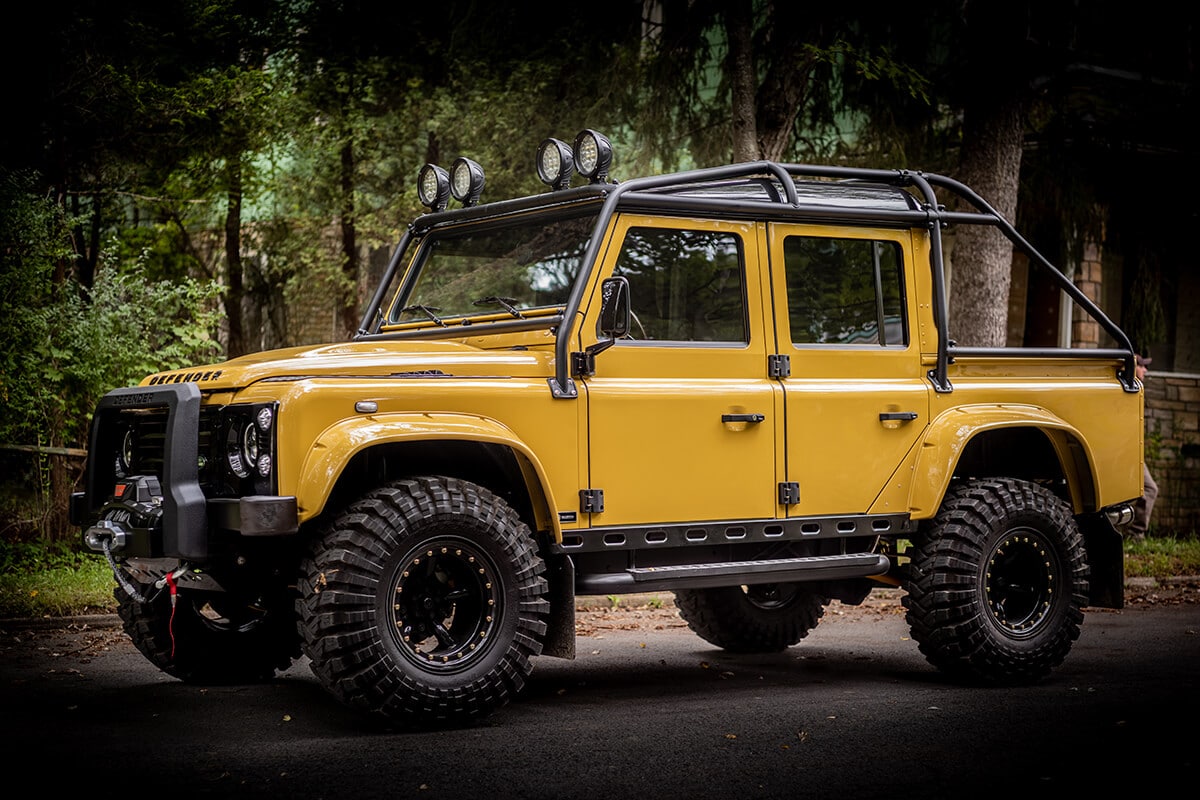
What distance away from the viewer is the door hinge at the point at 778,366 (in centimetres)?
741

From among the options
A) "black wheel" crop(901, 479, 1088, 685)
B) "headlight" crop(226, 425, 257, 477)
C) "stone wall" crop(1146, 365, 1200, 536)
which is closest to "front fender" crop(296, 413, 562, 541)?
"headlight" crop(226, 425, 257, 477)

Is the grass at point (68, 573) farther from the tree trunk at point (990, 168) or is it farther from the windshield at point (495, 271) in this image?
the windshield at point (495, 271)

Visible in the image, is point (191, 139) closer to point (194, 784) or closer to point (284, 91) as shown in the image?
point (284, 91)

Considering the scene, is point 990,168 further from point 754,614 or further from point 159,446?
point 159,446

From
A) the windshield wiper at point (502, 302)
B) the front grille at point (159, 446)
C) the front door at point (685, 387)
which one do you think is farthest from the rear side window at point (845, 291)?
the front grille at point (159, 446)

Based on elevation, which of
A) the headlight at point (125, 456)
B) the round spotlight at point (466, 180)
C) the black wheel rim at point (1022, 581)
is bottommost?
the black wheel rim at point (1022, 581)

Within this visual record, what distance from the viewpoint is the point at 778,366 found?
743cm

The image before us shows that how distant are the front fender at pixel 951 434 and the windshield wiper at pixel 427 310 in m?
2.71

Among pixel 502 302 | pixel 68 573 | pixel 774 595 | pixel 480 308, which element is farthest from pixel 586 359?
pixel 68 573

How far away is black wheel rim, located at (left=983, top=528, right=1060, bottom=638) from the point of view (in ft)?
26.2

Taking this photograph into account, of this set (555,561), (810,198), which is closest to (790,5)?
(810,198)

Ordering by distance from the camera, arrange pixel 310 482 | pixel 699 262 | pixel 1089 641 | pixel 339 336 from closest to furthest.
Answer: pixel 310 482, pixel 699 262, pixel 1089 641, pixel 339 336

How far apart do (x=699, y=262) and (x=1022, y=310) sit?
13.0m

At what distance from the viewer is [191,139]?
665 inches
